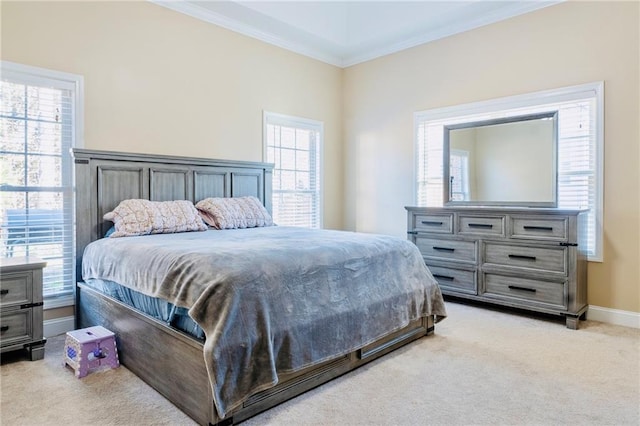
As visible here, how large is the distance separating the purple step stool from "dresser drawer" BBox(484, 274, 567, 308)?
10.3 ft

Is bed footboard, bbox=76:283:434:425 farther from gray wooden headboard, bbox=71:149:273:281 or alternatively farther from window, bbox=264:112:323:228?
window, bbox=264:112:323:228

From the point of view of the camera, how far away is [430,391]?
2.25m

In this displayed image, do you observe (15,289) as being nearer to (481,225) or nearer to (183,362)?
(183,362)

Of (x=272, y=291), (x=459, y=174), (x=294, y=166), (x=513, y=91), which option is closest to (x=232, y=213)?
(x=294, y=166)

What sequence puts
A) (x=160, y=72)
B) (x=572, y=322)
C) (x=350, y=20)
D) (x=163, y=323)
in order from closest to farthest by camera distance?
1. (x=163, y=323)
2. (x=572, y=322)
3. (x=160, y=72)
4. (x=350, y=20)

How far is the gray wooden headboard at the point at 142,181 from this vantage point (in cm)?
324

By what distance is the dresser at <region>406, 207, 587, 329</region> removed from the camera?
11.0ft

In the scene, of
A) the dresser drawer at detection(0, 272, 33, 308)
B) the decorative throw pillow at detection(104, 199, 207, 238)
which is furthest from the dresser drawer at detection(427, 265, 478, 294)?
the dresser drawer at detection(0, 272, 33, 308)

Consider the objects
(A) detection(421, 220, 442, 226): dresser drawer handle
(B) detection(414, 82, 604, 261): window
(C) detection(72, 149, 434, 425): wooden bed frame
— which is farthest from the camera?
(A) detection(421, 220, 442, 226): dresser drawer handle

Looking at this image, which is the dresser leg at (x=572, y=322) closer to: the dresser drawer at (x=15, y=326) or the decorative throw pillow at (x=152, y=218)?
the decorative throw pillow at (x=152, y=218)

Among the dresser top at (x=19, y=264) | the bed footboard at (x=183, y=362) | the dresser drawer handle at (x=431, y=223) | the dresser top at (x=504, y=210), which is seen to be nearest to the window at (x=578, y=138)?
the dresser top at (x=504, y=210)

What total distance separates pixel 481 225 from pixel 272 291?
256 cm

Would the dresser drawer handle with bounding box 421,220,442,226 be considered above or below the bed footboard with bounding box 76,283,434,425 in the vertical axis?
above

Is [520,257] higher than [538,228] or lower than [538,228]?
lower
